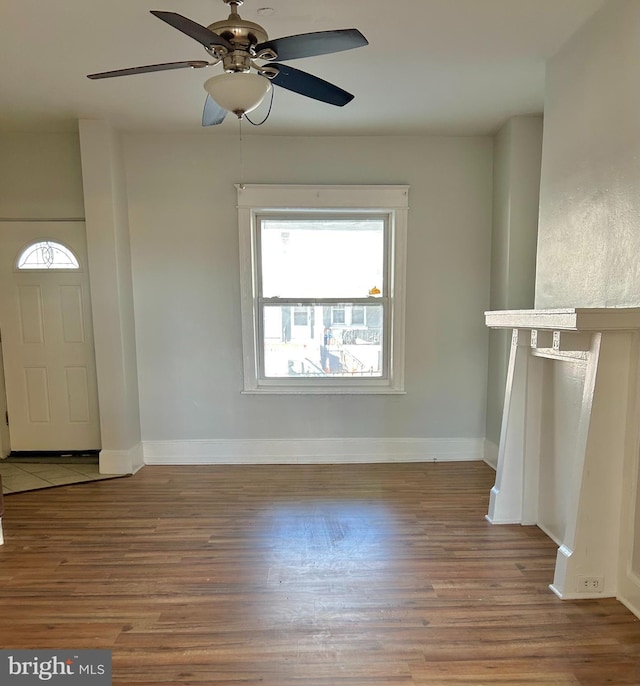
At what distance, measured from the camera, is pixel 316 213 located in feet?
11.8

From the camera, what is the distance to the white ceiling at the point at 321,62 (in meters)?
2.04

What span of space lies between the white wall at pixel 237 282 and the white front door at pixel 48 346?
0.51 m

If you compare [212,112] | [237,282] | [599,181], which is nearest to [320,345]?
[237,282]

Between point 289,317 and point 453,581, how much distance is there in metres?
2.35

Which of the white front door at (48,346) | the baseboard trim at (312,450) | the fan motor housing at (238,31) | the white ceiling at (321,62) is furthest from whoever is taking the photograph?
the baseboard trim at (312,450)

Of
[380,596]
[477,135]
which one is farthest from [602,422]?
[477,135]

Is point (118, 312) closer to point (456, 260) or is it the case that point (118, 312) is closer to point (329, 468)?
point (329, 468)

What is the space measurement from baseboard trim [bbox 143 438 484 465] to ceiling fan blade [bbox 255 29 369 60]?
2906mm

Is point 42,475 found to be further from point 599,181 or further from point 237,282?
point 599,181

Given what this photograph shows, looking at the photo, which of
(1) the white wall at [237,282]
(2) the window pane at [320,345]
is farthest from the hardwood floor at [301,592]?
(2) the window pane at [320,345]

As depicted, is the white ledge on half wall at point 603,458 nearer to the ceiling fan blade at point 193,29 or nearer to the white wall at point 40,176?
the ceiling fan blade at point 193,29

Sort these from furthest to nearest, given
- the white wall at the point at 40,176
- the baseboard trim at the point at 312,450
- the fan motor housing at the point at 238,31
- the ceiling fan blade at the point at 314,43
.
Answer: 1. the baseboard trim at the point at 312,450
2. the white wall at the point at 40,176
3. the fan motor housing at the point at 238,31
4. the ceiling fan blade at the point at 314,43

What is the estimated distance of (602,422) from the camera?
1.91 meters

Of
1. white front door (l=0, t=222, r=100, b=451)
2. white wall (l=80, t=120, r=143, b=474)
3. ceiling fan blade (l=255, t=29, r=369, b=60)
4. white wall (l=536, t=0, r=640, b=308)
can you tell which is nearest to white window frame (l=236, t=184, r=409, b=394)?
white wall (l=80, t=120, r=143, b=474)
